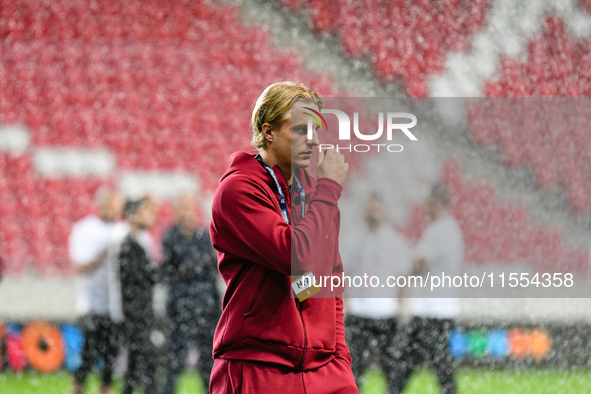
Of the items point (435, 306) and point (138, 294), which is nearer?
point (435, 306)

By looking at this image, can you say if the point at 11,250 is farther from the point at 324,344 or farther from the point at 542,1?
the point at 542,1

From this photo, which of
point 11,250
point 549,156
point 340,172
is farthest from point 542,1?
point 11,250

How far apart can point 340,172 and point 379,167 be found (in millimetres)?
398

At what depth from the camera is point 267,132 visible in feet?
2.66

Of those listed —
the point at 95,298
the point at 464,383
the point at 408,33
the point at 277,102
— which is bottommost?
the point at 464,383

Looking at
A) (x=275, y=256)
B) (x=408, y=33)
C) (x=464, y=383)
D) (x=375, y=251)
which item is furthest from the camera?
(x=408, y=33)

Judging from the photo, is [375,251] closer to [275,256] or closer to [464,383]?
[275,256]

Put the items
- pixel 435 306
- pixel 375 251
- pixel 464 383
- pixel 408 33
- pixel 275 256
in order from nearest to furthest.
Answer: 1. pixel 275 256
2. pixel 375 251
3. pixel 435 306
4. pixel 464 383
5. pixel 408 33

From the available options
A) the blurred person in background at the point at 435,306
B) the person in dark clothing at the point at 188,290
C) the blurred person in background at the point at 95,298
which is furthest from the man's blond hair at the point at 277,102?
the blurred person in background at the point at 95,298

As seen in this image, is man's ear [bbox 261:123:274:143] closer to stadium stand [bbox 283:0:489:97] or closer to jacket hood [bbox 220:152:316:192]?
jacket hood [bbox 220:152:316:192]

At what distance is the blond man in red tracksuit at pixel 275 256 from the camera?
0.75 metres

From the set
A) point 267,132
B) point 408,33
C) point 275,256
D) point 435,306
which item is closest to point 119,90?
point 408,33

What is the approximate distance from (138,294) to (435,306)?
967 millimetres

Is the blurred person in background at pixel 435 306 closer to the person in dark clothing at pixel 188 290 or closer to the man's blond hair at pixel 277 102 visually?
the man's blond hair at pixel 277 102
